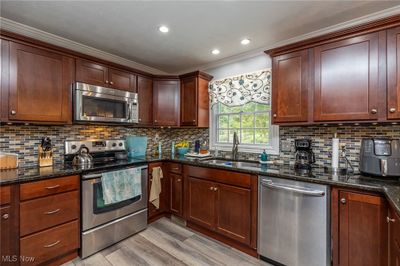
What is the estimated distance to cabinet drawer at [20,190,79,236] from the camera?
1722mm

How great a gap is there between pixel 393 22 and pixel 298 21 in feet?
2.50

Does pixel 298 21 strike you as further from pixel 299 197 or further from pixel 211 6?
pixel 299 197

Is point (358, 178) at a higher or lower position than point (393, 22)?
lower

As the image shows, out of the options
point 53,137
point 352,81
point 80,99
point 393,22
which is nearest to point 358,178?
point 352,81

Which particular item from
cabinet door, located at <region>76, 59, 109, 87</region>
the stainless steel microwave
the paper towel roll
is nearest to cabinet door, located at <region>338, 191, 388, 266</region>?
the paper towel roll

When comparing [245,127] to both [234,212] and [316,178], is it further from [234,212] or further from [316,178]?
[316,178]

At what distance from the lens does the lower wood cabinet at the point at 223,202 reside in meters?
2.12

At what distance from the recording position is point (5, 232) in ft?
5.30

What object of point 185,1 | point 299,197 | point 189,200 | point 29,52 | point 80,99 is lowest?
point 189,200

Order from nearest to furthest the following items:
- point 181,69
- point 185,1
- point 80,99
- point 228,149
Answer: point 185,1, point 80,99, point 228,149, point 181,69

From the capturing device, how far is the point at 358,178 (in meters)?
1.73

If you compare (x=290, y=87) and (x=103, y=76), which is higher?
(x=103, y=76)

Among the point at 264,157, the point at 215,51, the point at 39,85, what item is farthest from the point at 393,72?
the point at 39,85

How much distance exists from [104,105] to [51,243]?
159 cm
